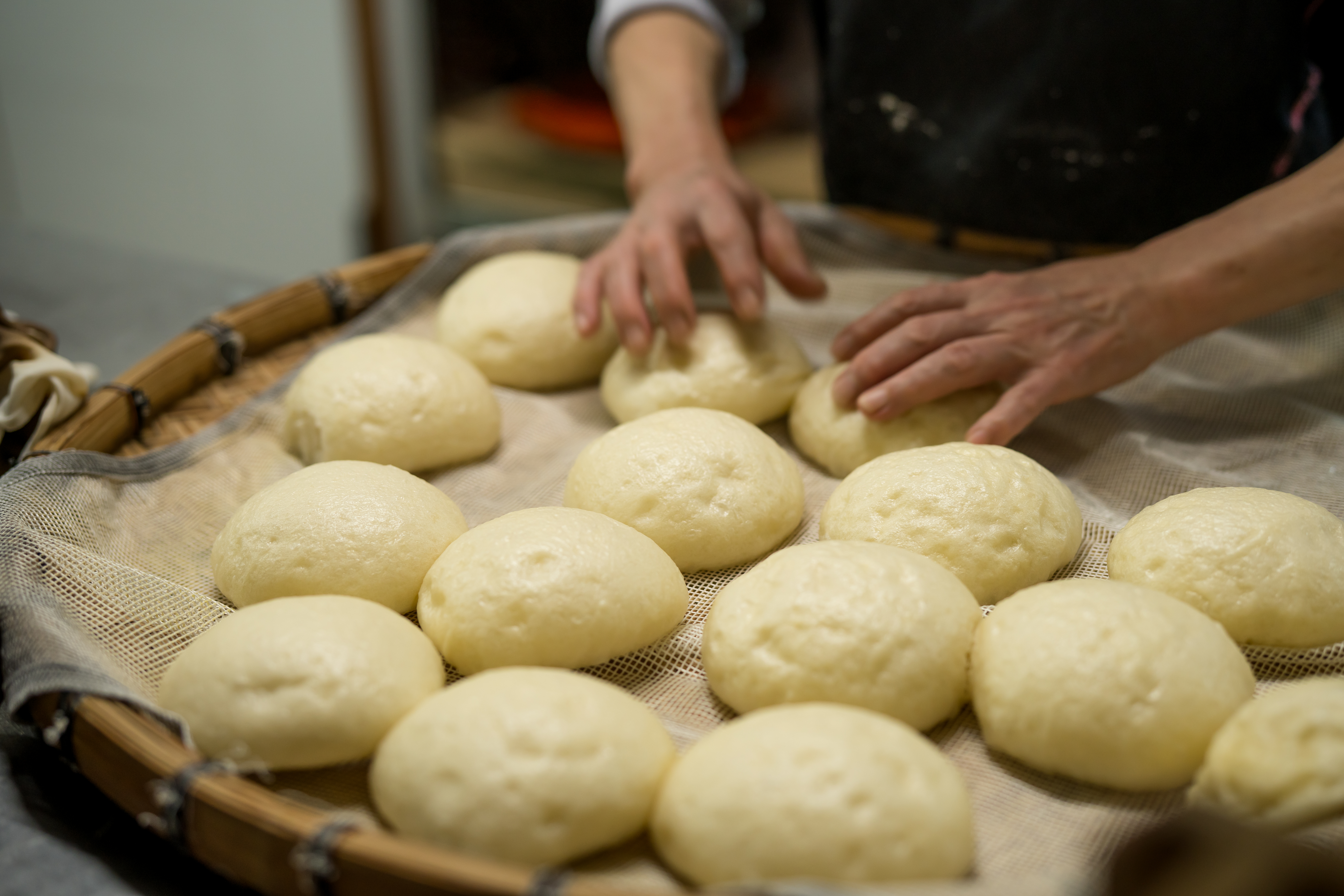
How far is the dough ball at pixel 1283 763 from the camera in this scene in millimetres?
962

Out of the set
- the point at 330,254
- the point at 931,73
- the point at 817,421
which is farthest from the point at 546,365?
the point at 330,254

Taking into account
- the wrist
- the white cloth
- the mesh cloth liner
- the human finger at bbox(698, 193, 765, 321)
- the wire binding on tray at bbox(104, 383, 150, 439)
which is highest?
the wrist

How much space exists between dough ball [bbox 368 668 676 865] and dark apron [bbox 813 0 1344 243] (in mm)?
1401

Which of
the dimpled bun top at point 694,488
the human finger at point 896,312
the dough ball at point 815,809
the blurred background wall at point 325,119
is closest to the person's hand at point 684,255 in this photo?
the human finger at point 896,312

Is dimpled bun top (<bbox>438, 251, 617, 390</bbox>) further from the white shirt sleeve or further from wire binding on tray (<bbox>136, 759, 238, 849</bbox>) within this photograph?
wire binding on tray (<bbox>136, 759, 238, 849</bbox>)

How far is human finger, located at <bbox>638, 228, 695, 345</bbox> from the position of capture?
70.8 inches

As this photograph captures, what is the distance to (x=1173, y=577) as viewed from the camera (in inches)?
50.9

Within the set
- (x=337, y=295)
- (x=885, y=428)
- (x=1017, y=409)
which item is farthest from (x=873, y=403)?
(x=337, y=295)

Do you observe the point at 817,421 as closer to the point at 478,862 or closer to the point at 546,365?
the point at 546,365

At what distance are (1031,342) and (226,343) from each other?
4.65 ft

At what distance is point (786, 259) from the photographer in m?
1.93

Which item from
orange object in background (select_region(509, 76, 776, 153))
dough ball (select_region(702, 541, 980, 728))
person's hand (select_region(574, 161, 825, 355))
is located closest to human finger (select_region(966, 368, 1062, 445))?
dough ball (select_region(702, 541, 980, 728))

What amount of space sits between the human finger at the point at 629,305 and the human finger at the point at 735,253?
0.15 metres

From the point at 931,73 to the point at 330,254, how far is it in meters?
3.16
